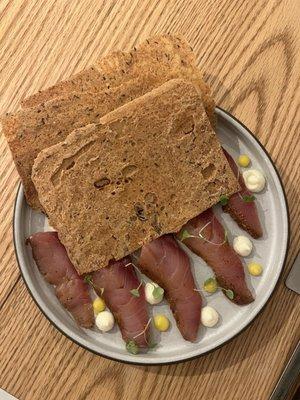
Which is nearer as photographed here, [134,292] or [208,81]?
[134,292]

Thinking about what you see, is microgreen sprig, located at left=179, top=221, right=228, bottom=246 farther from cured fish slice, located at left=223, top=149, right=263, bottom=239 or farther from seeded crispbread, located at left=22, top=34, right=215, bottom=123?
seeded crispbread, located at left=22, top=34, right=215, bottom=123

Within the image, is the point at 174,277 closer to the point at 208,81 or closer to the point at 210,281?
the point at 210,281

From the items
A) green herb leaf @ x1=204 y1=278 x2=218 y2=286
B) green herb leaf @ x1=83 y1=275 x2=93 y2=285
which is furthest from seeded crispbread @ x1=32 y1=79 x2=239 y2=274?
green herb leaf @ x1=204 y1=278 x2=218 y2=286

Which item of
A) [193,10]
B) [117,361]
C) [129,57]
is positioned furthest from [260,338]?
[193,10]

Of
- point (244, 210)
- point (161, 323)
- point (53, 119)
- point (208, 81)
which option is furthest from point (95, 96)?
point (161, 323)

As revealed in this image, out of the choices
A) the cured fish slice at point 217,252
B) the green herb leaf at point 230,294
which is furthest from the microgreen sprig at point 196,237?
the green herb leaf at point 230,294

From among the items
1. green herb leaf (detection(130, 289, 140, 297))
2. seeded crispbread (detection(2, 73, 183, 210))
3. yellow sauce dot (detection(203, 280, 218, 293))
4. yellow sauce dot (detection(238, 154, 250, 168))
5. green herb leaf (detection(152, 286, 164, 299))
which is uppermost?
yellow sauce dot (detection(238, 154, 250, 168))

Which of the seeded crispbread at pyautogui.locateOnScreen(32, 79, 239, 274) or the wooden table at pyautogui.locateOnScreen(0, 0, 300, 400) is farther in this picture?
the wooden table at pyautogui.locateOnScreen(0, 0, 300, 400)

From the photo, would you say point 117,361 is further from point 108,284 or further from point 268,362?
point 268,362
